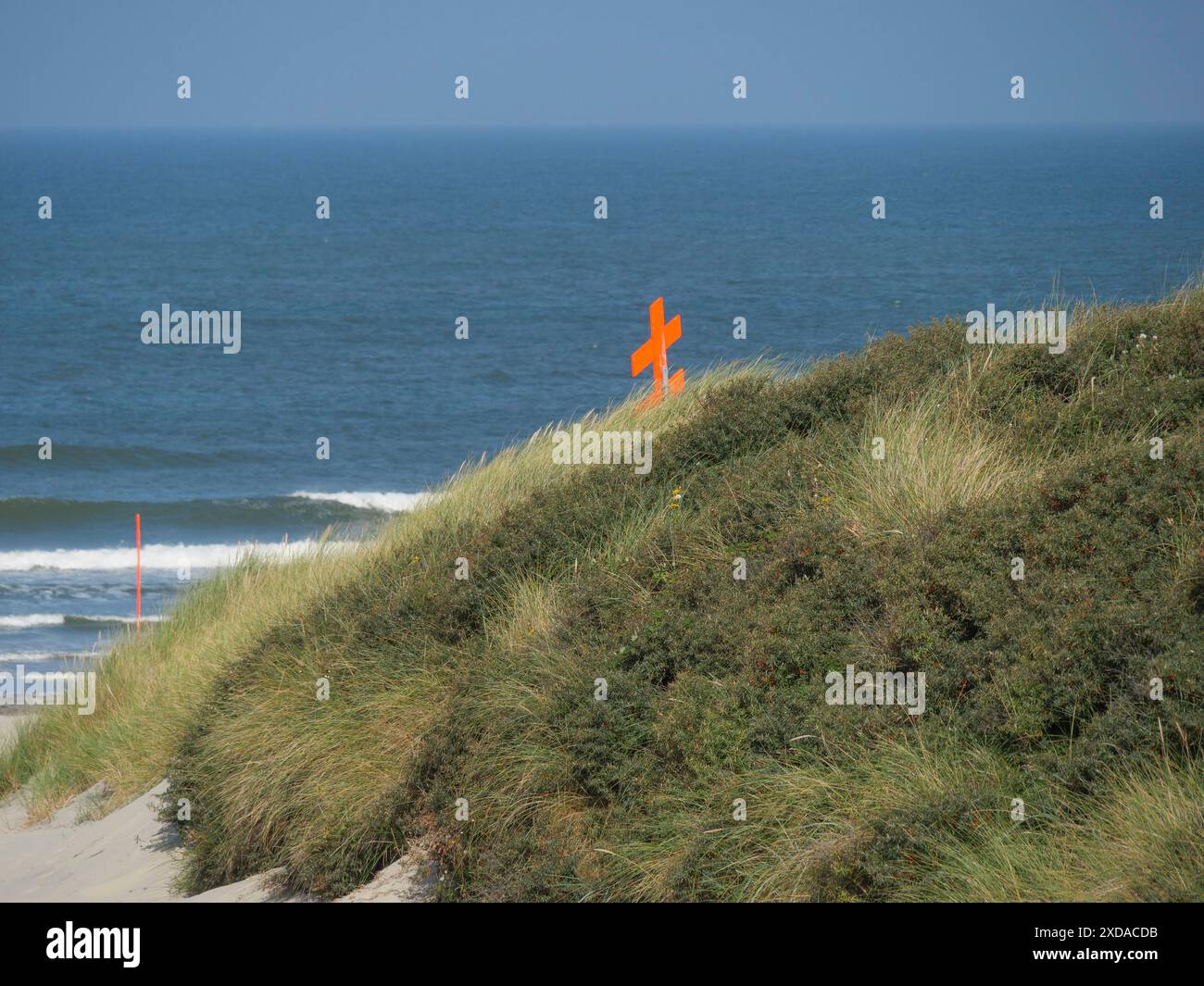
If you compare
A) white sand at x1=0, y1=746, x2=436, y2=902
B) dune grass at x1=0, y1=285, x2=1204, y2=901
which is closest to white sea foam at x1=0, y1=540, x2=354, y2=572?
white sand at x1=0, y1=746, x2=436, y2=902

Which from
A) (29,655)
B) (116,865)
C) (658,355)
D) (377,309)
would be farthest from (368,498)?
(377,309)

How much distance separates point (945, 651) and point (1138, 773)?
3.38 ft

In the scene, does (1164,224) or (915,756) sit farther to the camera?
(1164,224)

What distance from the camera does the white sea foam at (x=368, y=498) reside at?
2936cm

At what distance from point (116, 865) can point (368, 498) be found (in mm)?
23014

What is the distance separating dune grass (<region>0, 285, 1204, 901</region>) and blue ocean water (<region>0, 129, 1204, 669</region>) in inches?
205

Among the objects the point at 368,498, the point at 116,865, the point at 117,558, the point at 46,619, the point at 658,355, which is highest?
the point at 658,355

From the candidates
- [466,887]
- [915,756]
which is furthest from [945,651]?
[466,887]

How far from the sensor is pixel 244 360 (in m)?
47.8

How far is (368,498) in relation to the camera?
3003 cm

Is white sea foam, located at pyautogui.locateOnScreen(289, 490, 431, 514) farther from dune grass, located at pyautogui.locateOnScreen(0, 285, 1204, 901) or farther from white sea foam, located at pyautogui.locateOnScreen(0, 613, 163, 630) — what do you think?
dune grass, located at pyautogui.locateOnScreen(0, 285, 1204, 901)

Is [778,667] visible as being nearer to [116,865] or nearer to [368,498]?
[116,865]

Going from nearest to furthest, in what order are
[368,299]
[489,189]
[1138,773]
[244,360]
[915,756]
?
[1138,773], [915,756], [244,360], [368,299], [489,189]
